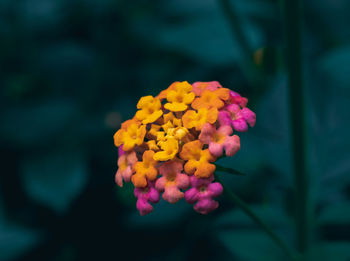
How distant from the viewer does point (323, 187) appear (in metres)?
1.11

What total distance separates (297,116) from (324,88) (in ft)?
1.65

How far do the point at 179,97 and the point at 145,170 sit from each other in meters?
0.15

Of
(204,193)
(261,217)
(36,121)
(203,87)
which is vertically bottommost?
(204,193)

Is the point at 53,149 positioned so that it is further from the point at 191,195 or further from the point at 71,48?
the point at 191,195

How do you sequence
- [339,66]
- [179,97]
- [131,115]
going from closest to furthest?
1. [179,97]
2. [339,66]
3. [131,115]

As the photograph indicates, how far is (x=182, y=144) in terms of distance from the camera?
2.23 feet

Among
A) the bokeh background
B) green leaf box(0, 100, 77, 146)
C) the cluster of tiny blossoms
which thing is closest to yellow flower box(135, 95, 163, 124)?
the cluster of tiny blossoms

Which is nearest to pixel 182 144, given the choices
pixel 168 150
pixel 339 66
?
pixel 168 150

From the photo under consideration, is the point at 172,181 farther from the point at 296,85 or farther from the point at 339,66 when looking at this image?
the point at 339,66

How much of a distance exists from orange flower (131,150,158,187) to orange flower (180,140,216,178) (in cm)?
5

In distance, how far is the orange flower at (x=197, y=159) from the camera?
0.63 m

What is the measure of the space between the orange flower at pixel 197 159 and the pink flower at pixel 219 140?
1 cm

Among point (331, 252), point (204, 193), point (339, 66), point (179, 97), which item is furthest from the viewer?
point (339, 66)

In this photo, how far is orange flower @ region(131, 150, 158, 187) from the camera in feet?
2.17
